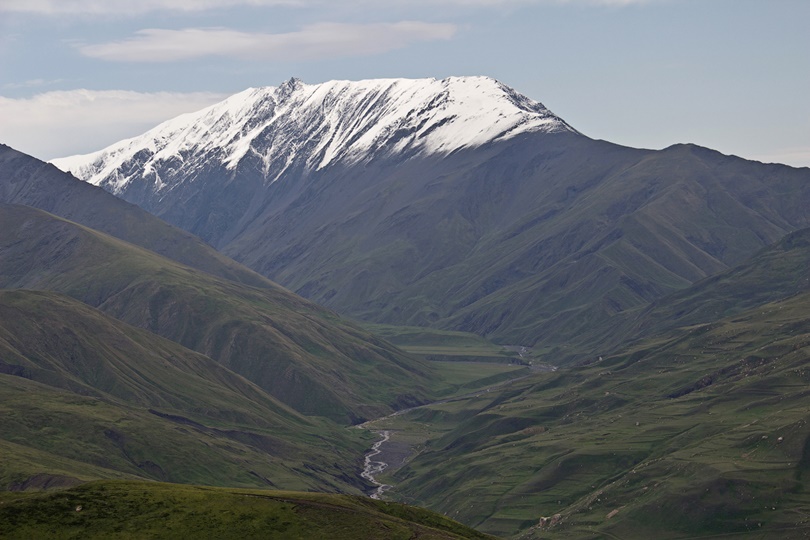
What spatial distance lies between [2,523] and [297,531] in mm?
43182

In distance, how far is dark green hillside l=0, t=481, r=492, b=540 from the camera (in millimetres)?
160625

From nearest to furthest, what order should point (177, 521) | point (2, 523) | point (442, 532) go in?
point (2, 523) → point (177, 521) → point (442, 532)

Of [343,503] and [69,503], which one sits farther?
[343,503]

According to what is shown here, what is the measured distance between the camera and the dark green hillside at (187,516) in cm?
16062

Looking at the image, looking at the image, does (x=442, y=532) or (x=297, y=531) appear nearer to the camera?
(x=297, y=531)

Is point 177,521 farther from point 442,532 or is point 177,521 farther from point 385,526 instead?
point 442,532

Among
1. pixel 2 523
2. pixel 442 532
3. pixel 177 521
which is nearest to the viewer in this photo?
pixel 2 523

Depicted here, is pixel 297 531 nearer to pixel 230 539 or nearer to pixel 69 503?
pixel 230 539

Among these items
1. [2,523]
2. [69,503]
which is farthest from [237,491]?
[2,523]

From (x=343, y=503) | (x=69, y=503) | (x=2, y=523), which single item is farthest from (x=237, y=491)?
(x=2, y=523)

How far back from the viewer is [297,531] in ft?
552

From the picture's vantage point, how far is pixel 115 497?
173 meters

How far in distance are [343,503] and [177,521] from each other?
29962 millimetres

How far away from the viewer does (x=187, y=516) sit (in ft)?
554
